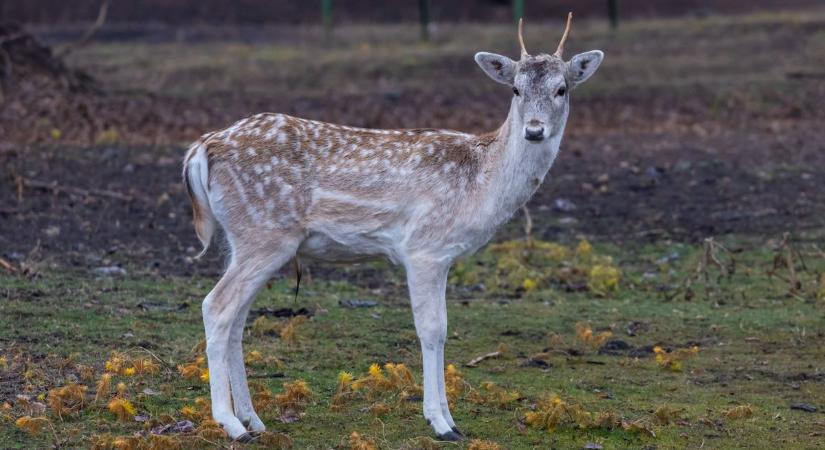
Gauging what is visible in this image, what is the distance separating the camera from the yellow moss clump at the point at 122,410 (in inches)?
268

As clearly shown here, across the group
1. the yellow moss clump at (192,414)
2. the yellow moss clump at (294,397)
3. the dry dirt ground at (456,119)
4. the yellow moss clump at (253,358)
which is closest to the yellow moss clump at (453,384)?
the yellow moss clump at (294,397)

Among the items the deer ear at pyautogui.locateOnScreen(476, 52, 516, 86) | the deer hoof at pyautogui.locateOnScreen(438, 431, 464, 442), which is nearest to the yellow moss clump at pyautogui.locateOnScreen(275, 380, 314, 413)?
the deer hoof at pyautogui.locateOnScreen(438, 431, 464, 442)

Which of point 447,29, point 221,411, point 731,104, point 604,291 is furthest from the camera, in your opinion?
point 447,29

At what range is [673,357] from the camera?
8.59 m

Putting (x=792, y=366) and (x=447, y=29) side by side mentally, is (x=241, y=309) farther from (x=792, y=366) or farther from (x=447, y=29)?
(x=447, y=29)

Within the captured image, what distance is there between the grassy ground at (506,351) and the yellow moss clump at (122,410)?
44mm

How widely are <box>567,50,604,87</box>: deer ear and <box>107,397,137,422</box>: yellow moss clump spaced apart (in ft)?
9.38

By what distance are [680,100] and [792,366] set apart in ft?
33.2

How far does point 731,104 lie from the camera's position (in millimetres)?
18141

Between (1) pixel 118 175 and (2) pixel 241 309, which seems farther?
(1) pixel 118 175

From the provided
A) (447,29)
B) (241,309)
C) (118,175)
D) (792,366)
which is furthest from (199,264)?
(447,29)

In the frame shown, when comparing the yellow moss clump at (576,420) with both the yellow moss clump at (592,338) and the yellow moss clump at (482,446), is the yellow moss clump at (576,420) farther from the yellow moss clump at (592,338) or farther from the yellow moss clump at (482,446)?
the yellow moss clump at (592,338)

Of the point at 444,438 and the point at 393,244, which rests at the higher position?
the point at 393,244

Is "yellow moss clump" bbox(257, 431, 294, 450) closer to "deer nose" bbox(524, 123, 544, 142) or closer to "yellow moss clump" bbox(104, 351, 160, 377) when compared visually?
"yellow moss clump" bbox(104, 351, 160, 377)
